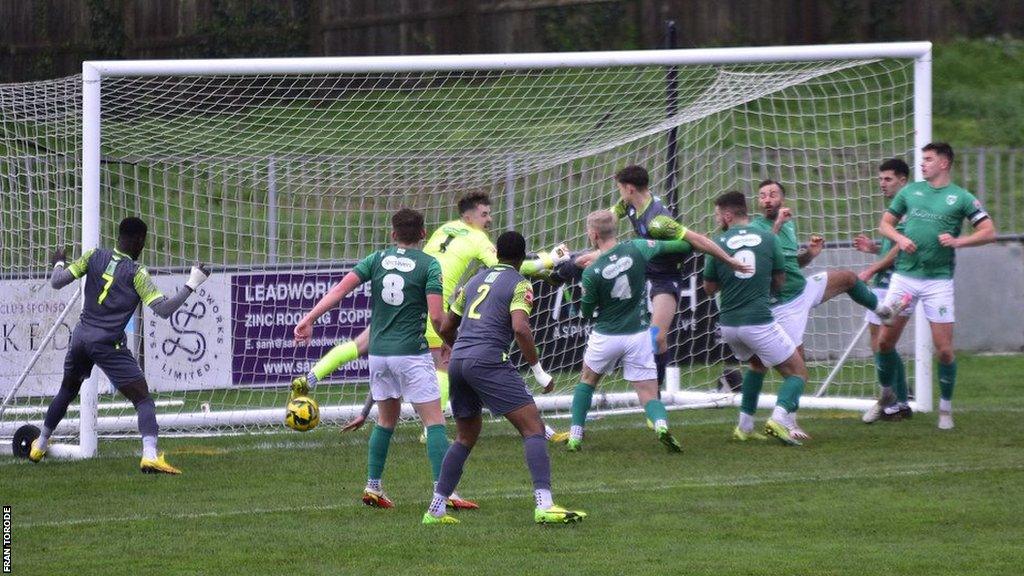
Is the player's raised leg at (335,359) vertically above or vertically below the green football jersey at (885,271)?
below

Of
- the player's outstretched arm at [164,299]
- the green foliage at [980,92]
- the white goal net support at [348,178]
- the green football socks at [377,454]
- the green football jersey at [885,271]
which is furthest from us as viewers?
the green foliage at [980,92]

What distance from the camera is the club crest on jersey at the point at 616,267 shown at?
10453 mm

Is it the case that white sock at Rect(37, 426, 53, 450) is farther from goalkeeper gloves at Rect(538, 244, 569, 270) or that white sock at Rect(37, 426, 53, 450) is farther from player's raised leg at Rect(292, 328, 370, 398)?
goalkeeper gloves at Rect(538, 244, 569, 270)

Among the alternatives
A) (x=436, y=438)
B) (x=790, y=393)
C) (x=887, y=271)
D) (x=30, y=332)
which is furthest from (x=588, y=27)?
(x=436, y=438)

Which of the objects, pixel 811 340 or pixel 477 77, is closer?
pixel 477 77

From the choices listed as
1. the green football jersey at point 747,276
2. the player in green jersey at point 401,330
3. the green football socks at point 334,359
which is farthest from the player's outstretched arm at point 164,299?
the green football jersey at point 747,276

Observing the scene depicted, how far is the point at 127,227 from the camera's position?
10.5m

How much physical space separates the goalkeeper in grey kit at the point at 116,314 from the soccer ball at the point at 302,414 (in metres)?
1.41

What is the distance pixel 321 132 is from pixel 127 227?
3307mm

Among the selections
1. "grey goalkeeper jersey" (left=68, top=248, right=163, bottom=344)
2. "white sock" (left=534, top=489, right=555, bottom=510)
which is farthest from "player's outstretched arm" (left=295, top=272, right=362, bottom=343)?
"grey goalkeeper jersey" (left=68, top=248, right=163, bottom=344)

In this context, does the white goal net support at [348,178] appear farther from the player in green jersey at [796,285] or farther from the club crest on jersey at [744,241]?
the club crest on jersey at [744,241]

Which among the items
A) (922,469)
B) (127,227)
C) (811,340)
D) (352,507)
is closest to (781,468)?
(922,469)

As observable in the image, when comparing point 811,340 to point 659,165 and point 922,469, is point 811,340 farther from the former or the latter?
point 922,469

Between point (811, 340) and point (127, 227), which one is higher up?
point (127, 227)
